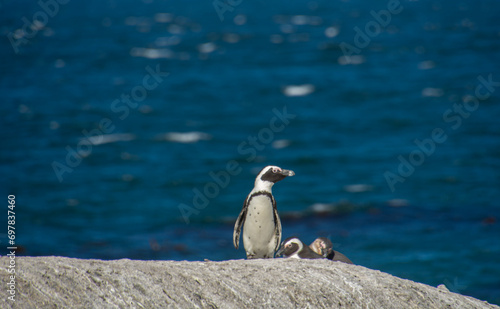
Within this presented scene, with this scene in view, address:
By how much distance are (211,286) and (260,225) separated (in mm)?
3184

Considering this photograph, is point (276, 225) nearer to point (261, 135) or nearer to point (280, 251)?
point (280, 251)

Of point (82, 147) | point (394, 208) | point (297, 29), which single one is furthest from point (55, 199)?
point (297, 29)

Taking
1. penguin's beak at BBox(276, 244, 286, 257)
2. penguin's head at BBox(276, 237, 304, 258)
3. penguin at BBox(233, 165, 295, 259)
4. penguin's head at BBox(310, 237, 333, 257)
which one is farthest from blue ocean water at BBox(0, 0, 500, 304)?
penguin's head at BBox(276, 237, 304, 258)

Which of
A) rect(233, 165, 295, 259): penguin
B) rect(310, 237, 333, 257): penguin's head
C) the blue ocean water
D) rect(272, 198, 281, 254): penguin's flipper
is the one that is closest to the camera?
rect(233, 165, 295, 259): penguin

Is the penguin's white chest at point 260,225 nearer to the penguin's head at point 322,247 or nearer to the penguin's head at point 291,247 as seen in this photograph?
the penguin's head at point 291,247

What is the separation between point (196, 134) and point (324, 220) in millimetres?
22689

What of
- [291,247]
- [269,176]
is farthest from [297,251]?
[269,176]

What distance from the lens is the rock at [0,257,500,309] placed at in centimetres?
1299

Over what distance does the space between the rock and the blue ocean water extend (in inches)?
868

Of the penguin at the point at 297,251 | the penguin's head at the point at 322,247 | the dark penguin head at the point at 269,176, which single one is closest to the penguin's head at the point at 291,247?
the penguin at the point at 297,251

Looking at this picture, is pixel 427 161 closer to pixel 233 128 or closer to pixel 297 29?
pixel 233 128

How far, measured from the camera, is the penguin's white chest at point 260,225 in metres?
16.8

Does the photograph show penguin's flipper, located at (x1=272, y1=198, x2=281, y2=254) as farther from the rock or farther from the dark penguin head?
the rock

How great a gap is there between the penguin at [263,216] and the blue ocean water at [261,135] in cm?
1976
